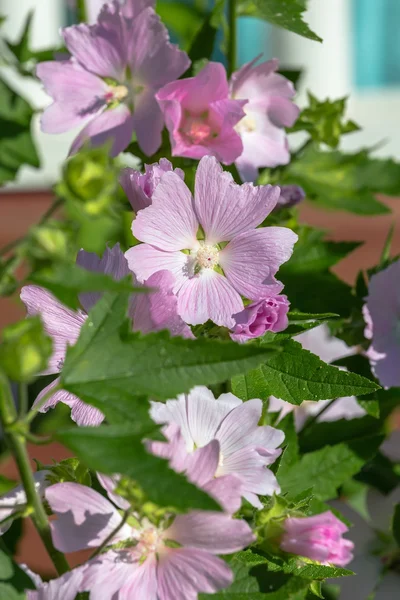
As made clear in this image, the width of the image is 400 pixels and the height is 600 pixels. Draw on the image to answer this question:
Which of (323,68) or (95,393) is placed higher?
(95,393)

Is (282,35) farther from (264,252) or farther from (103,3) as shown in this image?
(264,252)

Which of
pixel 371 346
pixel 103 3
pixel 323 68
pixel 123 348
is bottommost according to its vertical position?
pixel 323 68

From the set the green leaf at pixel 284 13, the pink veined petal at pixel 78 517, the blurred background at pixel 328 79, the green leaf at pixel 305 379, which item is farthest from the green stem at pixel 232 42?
the blurred background at pixel 328 79

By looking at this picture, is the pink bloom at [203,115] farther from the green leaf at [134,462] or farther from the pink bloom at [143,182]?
the green leaf at [134,462]

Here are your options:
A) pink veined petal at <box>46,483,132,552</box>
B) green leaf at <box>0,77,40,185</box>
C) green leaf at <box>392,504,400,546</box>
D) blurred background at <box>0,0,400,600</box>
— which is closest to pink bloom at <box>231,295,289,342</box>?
pink veined petal at <box>46,483,132,552</box>

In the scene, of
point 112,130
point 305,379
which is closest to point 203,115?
point 112,130

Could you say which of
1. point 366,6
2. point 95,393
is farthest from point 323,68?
point 95,393

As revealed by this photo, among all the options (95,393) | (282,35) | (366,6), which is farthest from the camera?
(366,6)
